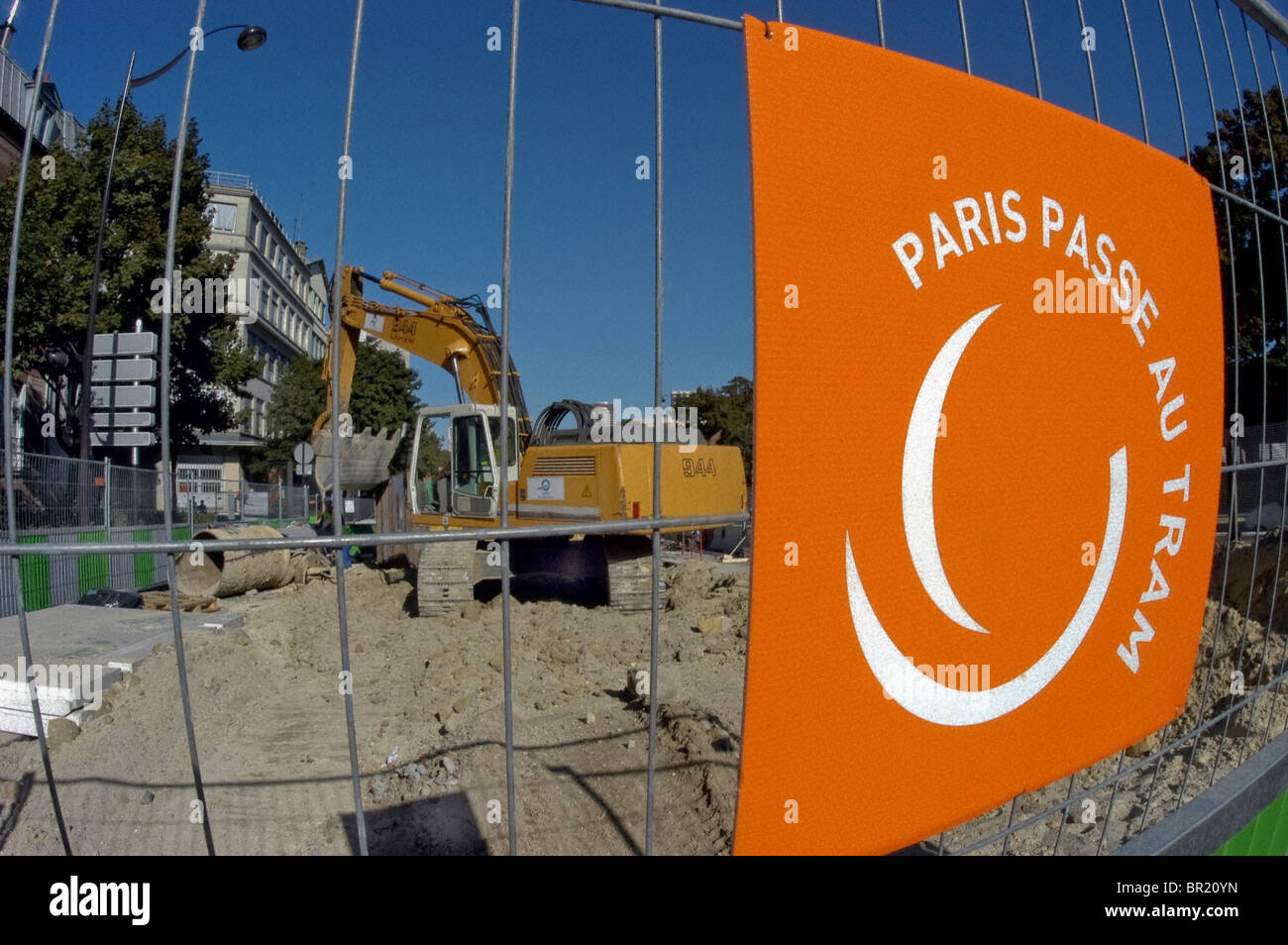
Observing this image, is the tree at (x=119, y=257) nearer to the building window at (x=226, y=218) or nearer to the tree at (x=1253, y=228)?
the building window at (x=226, y=218)

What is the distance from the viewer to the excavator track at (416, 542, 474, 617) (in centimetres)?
1005

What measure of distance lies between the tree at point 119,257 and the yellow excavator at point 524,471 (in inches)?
105

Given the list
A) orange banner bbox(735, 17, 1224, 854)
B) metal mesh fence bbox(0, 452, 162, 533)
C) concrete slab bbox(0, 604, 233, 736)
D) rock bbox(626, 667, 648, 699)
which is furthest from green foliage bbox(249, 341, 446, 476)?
orange banner bbox(735, 17, 1224, 854)

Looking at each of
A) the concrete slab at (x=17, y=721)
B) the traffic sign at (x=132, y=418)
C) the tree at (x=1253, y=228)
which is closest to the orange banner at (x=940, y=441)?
the tree at (x=1253, y=228)

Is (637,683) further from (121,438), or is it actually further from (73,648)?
(121,438)

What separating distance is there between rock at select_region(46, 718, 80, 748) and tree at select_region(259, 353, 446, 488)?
Answer: 86.6ft

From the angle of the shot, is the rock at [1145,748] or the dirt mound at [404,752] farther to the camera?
the rock at [1145,748]

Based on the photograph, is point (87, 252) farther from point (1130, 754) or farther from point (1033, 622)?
point (1130, 754)

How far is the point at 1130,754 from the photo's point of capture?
502cm

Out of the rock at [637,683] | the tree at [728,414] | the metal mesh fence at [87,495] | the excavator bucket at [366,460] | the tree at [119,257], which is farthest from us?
the tree at [728,414]

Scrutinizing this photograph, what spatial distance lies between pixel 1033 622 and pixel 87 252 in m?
8.42

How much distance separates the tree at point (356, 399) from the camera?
35.3m

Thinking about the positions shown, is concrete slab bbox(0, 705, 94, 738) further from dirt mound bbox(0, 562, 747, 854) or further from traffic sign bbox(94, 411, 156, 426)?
traffic sign bbox(94, 411, 156, 426)

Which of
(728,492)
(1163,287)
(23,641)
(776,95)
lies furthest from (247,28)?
(728,492)
